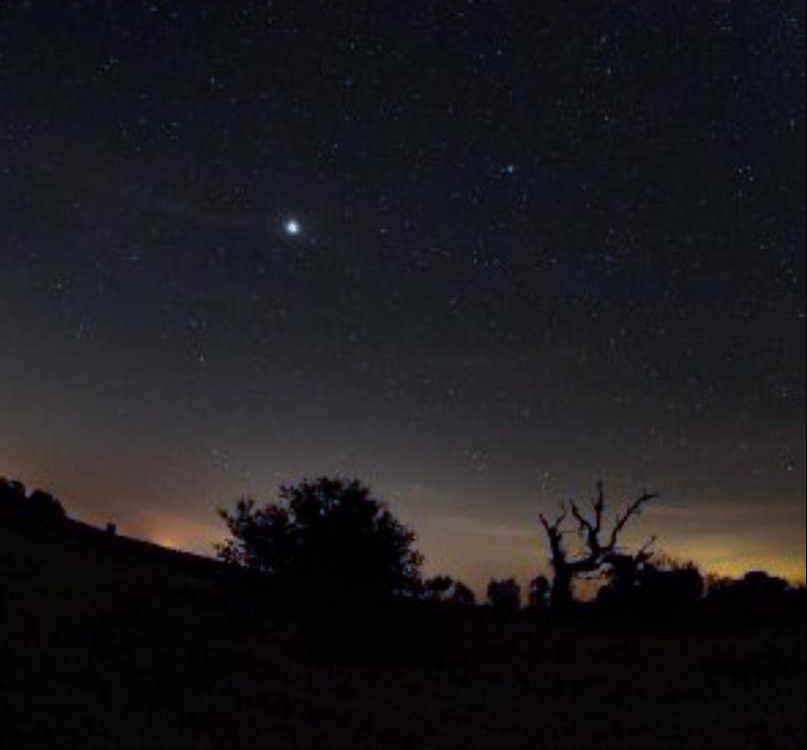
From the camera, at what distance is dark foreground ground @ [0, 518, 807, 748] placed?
20.4 meters

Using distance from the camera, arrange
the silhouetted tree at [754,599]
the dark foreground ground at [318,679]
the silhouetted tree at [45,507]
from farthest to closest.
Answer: the silhouetted tree at [45,507] → the silhouetted tree at [754,599] → the dark foreground ground at [318,679]

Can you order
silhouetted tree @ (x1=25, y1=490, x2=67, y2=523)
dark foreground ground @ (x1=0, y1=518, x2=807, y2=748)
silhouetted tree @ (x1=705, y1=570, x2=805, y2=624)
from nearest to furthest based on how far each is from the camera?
dark foreground ground @ (x1=0, y1=518, x2=807, y2=748)
silhouetted tree @ (x1=705, y1=570, x2=805, y2=624)
silhouetted tree @ (x1=25, y1=490, x2=67, y2=523)

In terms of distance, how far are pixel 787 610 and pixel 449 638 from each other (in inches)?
466

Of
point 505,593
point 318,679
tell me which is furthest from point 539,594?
point 318,679

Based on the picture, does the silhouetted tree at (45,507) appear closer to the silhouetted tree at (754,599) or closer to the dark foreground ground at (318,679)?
the dark foreground ground at (318,679)

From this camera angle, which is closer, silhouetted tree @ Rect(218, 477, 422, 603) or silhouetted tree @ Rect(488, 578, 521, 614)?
silhouetted tree @ Rect(218, 477, 422, 603)

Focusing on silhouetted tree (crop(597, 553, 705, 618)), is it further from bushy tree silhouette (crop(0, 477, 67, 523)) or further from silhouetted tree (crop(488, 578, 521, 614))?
bushy tree silhouette (crop(0, 477, 67, 523))

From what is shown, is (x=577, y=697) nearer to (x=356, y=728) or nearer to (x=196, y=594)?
(x=356, y=728)

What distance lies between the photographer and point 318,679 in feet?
86.6

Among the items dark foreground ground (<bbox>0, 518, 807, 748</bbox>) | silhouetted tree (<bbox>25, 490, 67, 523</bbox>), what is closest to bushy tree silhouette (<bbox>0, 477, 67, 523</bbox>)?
silhouetted tree (<bbox>25, 490, 67, 523</bbox>)

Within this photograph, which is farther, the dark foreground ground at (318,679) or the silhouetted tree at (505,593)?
the silhouetted tree at (505,593)

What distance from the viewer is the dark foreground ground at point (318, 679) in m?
20.4

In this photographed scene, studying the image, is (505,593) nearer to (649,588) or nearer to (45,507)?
(649,588)

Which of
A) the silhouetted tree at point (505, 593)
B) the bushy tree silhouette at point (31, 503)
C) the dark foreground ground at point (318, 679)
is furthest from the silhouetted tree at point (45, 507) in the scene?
the silhouetted tree at point (505, 593)
